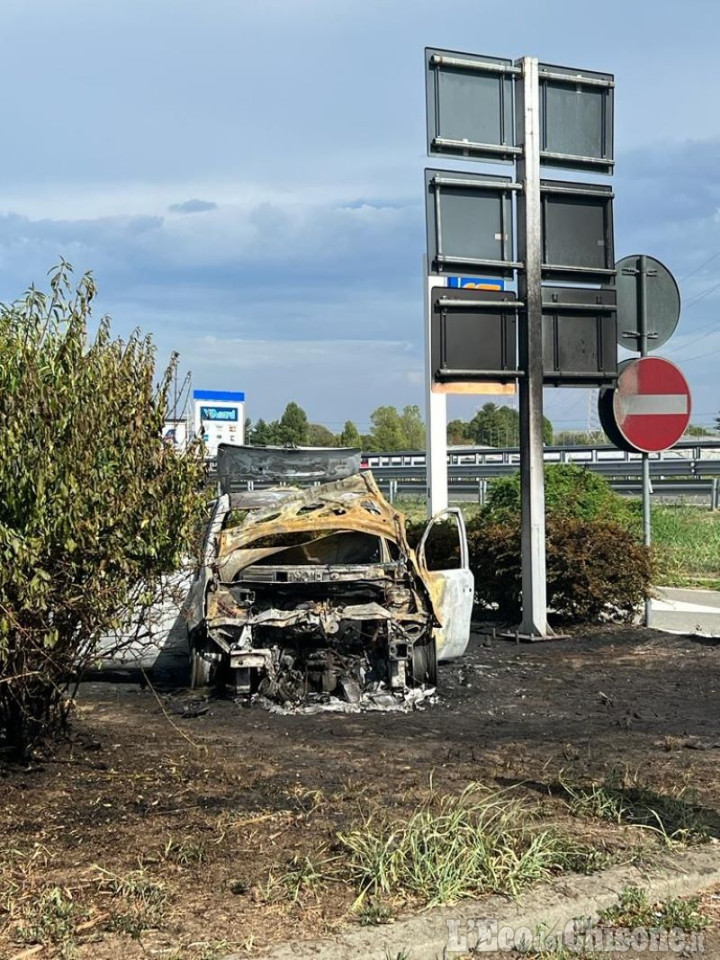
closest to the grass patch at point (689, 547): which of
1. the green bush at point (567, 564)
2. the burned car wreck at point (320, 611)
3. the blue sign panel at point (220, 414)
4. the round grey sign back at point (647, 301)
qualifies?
the green bush at point (567, 564)

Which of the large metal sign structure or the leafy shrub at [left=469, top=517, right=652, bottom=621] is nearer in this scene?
the large metal sign structure

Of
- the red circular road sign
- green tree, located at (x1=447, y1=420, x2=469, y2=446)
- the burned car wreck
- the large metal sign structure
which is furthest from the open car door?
green tree, located at (x1=447, y1=420, x2=469, y2=446)

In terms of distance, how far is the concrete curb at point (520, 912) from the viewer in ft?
11.8

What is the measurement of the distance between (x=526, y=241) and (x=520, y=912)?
24.8 ft

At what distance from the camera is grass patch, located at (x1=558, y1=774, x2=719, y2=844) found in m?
4.62

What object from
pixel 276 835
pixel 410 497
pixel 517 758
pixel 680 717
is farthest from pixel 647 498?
pixel 410 497

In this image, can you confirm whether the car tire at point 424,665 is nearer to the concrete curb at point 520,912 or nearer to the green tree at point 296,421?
the concrete curb at point 520,912

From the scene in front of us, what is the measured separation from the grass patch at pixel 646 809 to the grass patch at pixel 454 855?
0.35 metres

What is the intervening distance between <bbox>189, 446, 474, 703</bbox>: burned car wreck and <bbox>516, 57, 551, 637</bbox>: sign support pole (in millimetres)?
1540

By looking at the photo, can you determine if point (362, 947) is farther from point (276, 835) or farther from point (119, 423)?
point (119, 423)

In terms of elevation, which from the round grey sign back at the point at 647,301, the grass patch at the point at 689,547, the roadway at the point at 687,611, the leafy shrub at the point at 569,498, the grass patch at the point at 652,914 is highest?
the round grey sign back at the point at 647,301

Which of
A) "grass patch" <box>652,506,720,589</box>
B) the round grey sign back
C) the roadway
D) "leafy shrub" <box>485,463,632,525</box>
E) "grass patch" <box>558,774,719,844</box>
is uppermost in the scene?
the round grey sign back

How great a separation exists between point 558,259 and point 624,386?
139 cm

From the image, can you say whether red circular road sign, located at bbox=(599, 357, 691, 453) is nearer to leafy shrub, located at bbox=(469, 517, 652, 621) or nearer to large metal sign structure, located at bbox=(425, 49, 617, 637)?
large metal sign structure, located at bbox=(425, 49, 617, 637)
